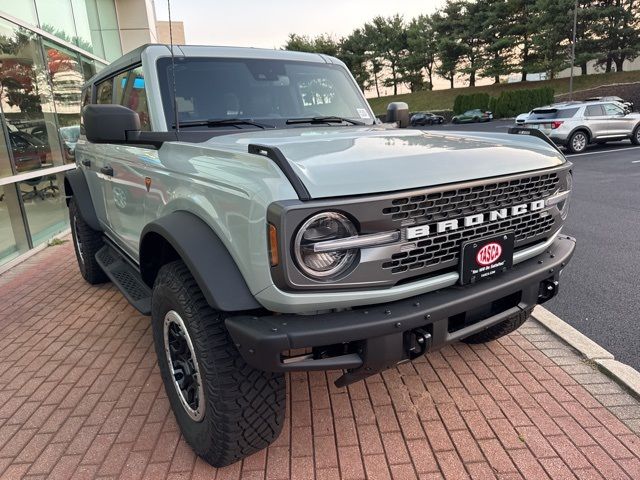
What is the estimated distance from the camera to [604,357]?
313cm

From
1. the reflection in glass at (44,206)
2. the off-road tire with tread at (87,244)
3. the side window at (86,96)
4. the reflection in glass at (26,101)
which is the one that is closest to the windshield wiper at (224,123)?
the off-road tire with tread at (87,244)

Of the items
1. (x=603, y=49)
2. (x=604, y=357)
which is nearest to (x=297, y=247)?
(x=604, y=357)

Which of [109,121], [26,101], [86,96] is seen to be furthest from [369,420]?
[26,101]

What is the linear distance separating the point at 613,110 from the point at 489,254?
56.2 ft

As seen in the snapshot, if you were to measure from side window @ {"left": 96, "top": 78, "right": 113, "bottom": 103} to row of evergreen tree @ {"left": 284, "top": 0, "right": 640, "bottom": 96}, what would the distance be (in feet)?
137

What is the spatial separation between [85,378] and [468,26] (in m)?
51.7

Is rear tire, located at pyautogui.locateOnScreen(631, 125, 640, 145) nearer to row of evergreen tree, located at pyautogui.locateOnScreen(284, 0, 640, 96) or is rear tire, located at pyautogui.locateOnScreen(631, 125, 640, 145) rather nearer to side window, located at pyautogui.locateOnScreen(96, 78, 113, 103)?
side window, located at pyautogui.locateOnScreen(96, 78, 113, 103)

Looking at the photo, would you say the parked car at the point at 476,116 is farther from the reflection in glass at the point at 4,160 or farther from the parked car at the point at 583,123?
the reflection in glass at the point at 4,160

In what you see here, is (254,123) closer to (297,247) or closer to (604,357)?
(297,247)

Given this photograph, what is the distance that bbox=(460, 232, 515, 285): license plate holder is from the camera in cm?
208

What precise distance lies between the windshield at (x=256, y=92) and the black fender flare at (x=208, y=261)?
935mm

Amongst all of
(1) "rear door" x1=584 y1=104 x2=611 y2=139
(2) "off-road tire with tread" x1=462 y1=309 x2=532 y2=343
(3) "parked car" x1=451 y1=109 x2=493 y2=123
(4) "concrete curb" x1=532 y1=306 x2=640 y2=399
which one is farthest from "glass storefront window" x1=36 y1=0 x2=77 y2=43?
(3) "parked car" x1=451 y1=109 x2=493 y2=123

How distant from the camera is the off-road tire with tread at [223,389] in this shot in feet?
6.65

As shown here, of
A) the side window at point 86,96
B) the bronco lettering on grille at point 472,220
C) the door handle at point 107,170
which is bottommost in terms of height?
the bronco lettering on grille at point 472,220
